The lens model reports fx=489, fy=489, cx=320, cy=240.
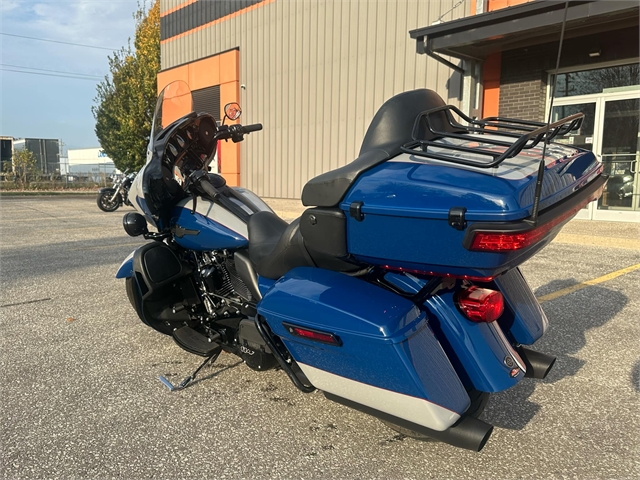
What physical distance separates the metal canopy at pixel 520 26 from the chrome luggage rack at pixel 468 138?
248 inches

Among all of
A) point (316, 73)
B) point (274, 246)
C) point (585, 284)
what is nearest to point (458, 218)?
point (274, 246)

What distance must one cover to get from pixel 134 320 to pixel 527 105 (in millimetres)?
8758

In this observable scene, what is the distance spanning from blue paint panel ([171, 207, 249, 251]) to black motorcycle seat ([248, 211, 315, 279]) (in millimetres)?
150

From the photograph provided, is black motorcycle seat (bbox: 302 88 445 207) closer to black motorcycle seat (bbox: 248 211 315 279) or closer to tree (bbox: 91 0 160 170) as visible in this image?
black motorcycle seat (bbox: 248 211 315 279)

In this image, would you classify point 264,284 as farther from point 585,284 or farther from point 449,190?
point 585,284

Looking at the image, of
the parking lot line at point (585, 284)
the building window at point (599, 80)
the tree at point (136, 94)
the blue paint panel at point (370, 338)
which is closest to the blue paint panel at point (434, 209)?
the blue paint panel at point (370, 338)

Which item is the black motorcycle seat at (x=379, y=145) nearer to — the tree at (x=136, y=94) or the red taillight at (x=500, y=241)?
the red taillight at (x=500, y=241)

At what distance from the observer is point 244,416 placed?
2543mm

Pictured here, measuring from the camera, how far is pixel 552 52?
927cm

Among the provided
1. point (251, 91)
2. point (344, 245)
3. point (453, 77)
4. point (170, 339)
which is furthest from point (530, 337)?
point (251, 91)

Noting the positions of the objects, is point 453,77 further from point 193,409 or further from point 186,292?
point 193,409

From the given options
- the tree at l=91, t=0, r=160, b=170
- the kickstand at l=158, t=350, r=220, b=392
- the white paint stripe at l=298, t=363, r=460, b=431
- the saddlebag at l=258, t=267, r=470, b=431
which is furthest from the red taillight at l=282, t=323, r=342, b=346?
the tree at l=91, t=0, r=160, b=170

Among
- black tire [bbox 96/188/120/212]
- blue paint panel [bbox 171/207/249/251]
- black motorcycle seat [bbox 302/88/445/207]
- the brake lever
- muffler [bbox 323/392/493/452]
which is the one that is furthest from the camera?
black tire [bbox 96/188/120/212]

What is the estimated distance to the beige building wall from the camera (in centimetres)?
1149
